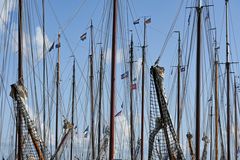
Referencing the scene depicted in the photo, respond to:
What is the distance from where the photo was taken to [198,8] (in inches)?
1134

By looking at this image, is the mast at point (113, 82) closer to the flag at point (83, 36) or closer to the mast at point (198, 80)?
the mast at point (198, 80)

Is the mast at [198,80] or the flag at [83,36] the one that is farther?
the flag at [83,36]

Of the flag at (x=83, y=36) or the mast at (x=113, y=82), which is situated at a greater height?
the flag at (x=83, y=36)

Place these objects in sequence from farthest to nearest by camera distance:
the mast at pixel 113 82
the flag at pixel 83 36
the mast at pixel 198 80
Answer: the flag at pixel 83 36 → the mast at pixel 198 80 → the mast at pixel 113 82

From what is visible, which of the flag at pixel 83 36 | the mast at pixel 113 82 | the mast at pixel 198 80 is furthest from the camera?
the flag at pixel 83 36

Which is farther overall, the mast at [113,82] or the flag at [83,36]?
the flag at [83,36]

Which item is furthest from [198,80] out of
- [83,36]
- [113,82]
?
[83,36]

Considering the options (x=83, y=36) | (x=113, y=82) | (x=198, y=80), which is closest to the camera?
(x=113, y=82)

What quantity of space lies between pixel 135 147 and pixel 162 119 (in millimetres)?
22746

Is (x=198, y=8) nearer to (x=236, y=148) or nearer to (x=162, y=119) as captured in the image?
(x=162, y=119)

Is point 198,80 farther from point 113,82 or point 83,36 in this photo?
point 83,36

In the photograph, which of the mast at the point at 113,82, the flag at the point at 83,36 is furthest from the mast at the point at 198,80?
the flag at the point at 83,36

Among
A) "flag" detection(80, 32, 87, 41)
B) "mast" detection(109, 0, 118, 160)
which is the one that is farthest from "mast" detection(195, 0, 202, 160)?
"flag" detection(80, 32, 87, 41)

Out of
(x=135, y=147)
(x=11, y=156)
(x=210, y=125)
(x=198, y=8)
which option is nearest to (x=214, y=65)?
(x=210, y=125)
